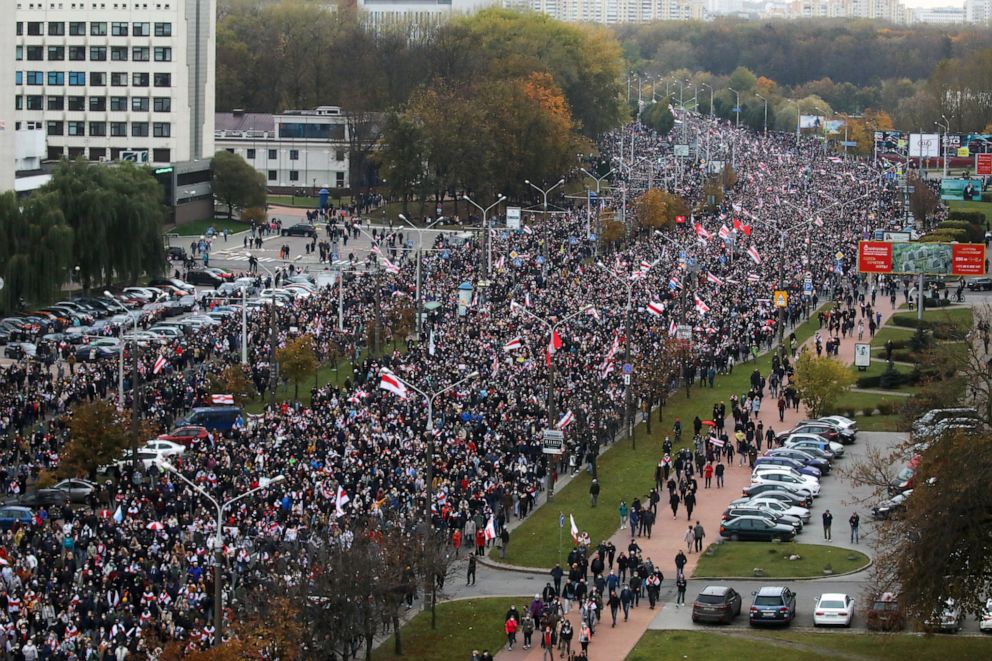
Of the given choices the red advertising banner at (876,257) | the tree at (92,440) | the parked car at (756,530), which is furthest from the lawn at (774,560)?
the red advertising banner at (876,257)

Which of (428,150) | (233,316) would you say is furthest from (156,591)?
(428,150)

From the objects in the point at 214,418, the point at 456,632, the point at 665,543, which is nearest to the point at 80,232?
the point at 214,418

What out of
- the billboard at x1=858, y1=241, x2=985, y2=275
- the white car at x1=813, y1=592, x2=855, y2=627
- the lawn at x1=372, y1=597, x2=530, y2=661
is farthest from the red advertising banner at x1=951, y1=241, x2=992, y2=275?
the lawn at x1=372, y1=597, x2=530, y2=661

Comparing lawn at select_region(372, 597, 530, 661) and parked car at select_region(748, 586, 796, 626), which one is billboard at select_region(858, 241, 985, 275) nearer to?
parked car at select_region(748, 586, 796, 626)

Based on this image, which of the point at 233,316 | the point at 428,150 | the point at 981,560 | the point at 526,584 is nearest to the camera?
the point at 981,560

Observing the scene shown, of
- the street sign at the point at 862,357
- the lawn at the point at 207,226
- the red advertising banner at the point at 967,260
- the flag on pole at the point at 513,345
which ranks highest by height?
the red advertising banner at the point at 967,260

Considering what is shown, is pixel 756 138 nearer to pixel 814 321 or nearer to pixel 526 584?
pixel 814 321

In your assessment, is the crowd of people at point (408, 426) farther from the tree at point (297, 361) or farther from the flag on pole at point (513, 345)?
the tree at point (297, 361)
